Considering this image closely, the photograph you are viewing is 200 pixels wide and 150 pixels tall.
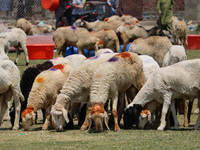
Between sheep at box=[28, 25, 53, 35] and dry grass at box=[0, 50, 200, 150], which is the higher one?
dry grass at box=[0, 50, 200, 150]

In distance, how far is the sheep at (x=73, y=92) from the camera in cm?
792

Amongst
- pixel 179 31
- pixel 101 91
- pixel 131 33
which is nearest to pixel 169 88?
pixel 101 91

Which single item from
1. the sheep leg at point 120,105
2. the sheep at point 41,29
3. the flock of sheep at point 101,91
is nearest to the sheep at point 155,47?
the flock of sheep at point 101,91

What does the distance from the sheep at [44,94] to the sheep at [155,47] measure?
4.28 metres

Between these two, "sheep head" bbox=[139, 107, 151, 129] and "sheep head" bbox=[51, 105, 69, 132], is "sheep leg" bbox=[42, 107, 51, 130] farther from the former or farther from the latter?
"sheep head" bbox=[139, 107, 151, 129]

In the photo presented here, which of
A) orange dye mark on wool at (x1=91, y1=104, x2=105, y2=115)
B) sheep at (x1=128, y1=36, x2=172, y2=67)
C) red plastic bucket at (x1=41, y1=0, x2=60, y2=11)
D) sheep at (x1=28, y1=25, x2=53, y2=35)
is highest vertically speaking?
red plastic bucket at (x1=41, y1=0, x2=60, y2=11)

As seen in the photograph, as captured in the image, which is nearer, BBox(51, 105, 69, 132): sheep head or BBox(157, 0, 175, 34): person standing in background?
BBox(51, 105, 69, 132): sheep head

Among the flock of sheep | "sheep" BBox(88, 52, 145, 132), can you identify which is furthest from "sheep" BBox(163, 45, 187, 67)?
"sheep" BBox(88, 52, 145, 132)

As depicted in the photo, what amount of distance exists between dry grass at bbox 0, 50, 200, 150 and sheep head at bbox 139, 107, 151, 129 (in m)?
0.22

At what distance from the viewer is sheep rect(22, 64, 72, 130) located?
813 cm

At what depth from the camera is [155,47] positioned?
12.5 m

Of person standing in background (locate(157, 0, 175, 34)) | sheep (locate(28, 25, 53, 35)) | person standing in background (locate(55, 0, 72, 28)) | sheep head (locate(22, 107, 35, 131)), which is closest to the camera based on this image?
sheep head (locate(22, 107, 35, 131))

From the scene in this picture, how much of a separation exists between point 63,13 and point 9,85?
11218mm

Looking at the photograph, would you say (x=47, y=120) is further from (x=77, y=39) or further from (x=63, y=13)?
(x=63, y=13)
